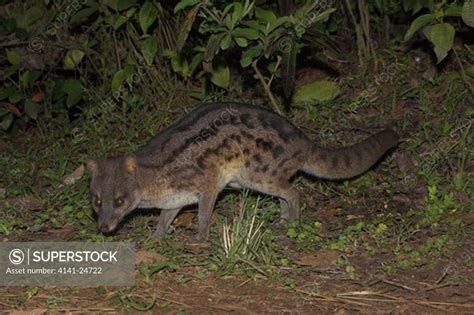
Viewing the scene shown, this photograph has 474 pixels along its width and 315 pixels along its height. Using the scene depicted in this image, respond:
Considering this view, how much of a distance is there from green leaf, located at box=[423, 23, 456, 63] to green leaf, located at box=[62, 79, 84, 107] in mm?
4290

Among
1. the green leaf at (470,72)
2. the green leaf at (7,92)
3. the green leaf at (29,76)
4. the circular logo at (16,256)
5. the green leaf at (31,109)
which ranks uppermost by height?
the green leaf at (29,76)

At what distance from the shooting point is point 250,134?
855cm

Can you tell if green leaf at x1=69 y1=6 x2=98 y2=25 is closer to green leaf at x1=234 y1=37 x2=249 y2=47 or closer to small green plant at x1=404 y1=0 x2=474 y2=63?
green leaf at x1=234 y1=37 x2=249 y2=47

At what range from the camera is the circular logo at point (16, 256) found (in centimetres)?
779

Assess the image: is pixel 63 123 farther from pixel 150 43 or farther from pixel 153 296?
pixel 153 296

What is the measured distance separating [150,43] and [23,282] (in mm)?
3433

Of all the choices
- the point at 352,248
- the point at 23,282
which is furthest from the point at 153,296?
the point at 352,248

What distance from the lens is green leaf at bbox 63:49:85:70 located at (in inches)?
443

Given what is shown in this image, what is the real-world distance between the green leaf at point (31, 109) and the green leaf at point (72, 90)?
1.20 ft

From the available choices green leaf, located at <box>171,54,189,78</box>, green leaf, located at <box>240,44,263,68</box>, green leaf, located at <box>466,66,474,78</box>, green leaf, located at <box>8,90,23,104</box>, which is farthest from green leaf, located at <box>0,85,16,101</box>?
green leaf, located at <box>466,66,474,78</box>

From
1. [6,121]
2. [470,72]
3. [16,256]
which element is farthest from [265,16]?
[6,121]

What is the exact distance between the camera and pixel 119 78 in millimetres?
10594

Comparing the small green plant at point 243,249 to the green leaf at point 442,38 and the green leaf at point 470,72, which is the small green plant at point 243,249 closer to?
the green leaf at point 442,38

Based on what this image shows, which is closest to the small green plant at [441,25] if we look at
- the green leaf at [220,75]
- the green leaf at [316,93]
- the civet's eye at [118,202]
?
the green leaf at [316,93]
